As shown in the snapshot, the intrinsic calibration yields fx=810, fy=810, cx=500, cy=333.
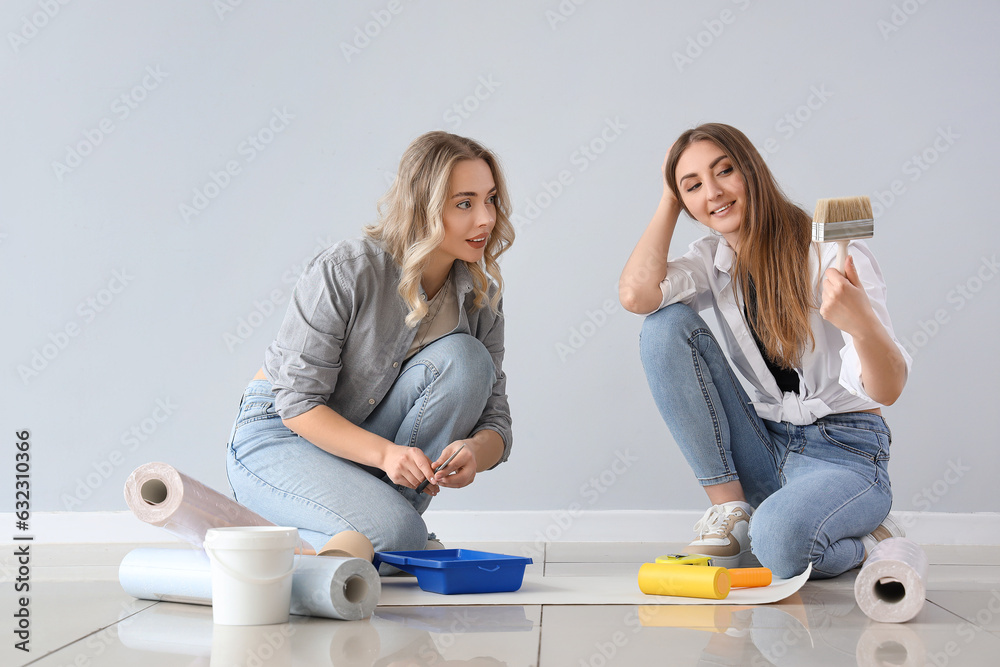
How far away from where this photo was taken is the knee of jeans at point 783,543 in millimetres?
1216

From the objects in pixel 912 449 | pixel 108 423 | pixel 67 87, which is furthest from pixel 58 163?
pixel 912 449

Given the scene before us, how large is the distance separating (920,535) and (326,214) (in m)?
1.74

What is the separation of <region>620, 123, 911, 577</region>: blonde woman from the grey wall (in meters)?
0.60

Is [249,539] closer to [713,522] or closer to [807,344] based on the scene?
[713,522]

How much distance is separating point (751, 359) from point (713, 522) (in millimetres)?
297


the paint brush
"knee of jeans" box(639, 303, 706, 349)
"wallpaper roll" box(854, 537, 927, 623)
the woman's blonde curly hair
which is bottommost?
"wallpaper roll" box(854, 537, 927, 623)

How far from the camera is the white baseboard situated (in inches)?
80.0

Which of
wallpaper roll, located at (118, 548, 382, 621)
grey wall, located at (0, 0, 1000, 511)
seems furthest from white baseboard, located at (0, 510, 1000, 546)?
wallpaper roll, located at (118, 548, 382, 621)

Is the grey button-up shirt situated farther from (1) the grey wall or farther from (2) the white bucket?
(1) the grey wall

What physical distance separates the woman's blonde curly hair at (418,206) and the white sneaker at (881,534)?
83cm

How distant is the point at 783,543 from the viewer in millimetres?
1219

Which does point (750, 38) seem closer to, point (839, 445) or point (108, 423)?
point (839, 445)

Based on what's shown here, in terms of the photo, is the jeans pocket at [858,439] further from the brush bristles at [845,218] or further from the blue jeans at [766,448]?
the brush bristles at [845,218]

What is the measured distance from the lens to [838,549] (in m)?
1.26
